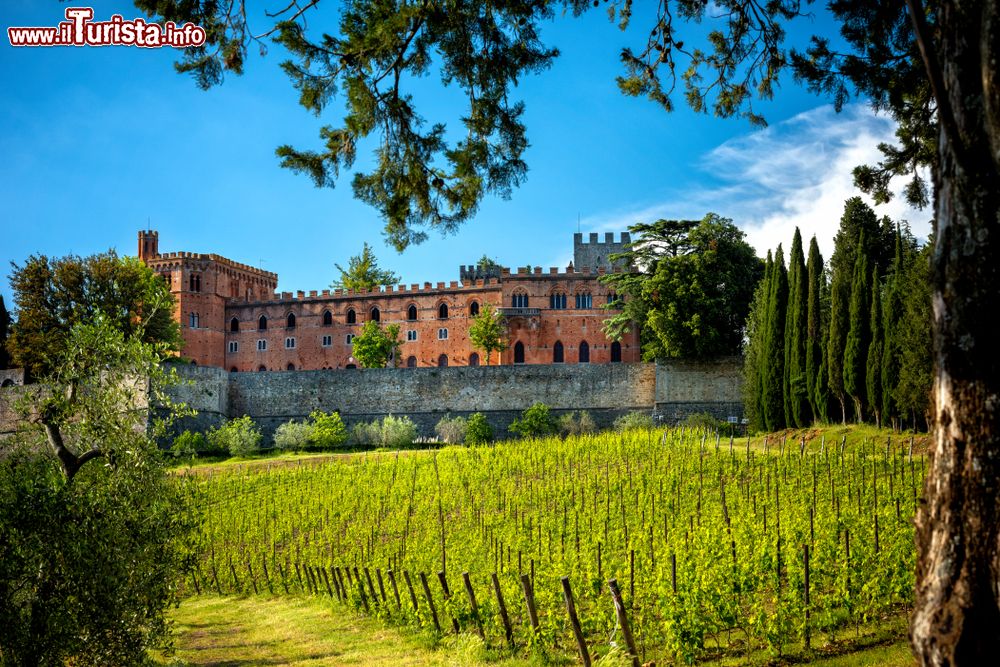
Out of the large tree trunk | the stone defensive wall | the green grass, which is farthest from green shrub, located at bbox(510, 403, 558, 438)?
the large tree trunk

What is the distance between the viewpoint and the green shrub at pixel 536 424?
1527 inches

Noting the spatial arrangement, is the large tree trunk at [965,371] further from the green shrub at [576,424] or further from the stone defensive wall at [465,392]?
the stone defensive wall at [465,392]

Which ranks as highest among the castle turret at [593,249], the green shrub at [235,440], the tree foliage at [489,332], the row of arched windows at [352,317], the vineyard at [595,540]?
the castle turret at [593,249]

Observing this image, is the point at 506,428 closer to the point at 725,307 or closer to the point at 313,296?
the point at 725,307

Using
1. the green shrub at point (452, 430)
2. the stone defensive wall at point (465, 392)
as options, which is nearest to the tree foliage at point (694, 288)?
the stone defensive wall at point (465, 392)

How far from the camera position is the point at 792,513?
1510 centimetres

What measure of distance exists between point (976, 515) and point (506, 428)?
37.3m

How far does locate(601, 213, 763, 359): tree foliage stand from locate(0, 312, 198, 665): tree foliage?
1139 inches

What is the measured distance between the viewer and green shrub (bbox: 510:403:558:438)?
38.8 metres

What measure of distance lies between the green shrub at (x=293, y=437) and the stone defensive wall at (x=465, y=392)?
3.75 m

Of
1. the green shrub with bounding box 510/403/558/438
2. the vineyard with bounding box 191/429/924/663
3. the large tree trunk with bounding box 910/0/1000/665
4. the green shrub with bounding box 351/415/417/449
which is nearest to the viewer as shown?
the large tree trunk with bounding box 910/0/1000/665

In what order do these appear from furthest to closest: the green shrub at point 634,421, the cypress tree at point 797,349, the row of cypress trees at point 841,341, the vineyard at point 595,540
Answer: the green shrub at point 634,421, the cypress tree at point 797,349, the row of cypress trees at point 841,341, the vineyard at point 595,540

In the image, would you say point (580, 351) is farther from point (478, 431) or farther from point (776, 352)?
point (776, 352)

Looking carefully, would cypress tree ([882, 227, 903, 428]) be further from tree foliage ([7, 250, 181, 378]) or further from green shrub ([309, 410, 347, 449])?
tree foliage ([7, 250, 181, 378])
